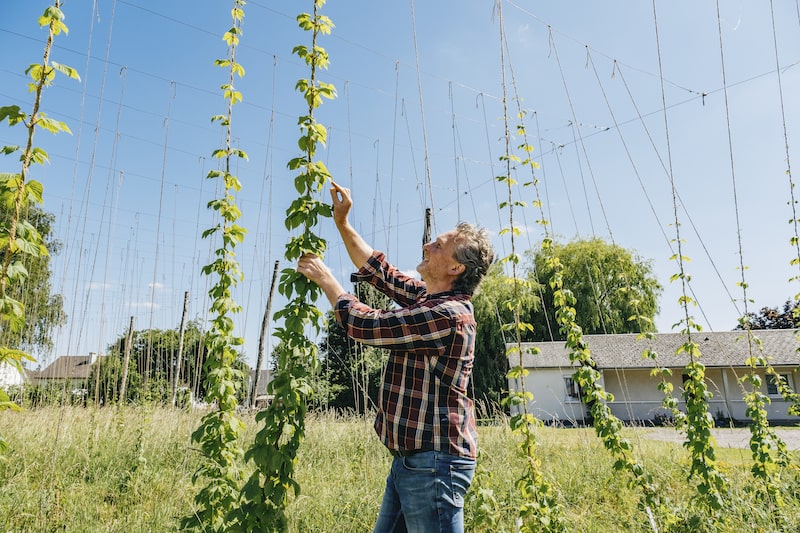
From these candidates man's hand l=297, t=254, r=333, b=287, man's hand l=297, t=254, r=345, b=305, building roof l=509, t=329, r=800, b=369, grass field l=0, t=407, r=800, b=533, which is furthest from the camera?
building roof l=509, t=329, r=800, b=369

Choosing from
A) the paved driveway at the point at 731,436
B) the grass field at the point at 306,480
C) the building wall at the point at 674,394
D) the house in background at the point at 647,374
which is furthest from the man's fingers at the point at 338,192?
the building wall at the point at 674,394

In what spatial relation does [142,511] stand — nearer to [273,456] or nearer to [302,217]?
[273,456]

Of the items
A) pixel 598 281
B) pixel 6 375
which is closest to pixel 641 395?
pixel 598 281

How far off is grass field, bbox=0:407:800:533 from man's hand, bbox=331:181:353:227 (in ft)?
7.59

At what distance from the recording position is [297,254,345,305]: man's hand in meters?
2.21

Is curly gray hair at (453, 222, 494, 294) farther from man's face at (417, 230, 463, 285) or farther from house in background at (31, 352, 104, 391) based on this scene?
house in background at (31, 352, 104, 391)

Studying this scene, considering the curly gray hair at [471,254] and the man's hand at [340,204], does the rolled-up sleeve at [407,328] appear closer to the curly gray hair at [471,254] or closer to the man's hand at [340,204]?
the curly gray hair at [471,254]

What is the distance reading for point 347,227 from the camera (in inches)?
103

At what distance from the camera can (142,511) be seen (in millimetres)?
4176

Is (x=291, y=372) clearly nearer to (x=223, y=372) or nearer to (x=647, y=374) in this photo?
(x=223, y=372)

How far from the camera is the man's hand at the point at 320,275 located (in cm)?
221

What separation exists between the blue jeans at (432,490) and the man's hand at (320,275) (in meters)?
0.79

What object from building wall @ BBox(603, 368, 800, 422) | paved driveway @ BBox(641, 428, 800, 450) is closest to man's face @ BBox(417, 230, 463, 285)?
paved driveway @ BBox(641, 428, 800, 450)

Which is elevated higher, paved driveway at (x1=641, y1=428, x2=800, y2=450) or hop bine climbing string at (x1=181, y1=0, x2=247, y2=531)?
hop bine climbing string at (x1=181, y1=0, x2=247, y2=531)
